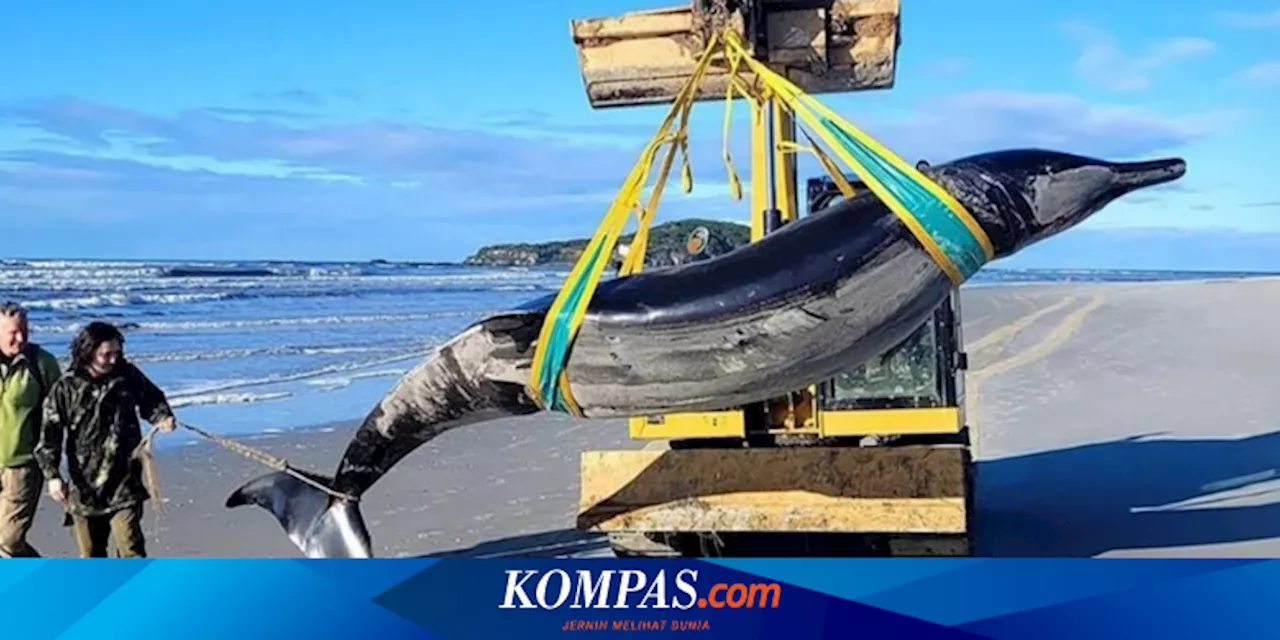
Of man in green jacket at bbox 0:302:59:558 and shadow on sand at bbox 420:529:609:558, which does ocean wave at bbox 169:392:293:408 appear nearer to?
shadow on sand at bbox 420:529:609:558

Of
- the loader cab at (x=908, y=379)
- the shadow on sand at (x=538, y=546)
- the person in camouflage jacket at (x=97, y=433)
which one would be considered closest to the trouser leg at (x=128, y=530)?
the person in camouflage jacket at (x=97, y=433)

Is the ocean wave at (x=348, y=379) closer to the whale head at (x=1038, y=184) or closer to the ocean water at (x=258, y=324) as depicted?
the ocean water at (x=258, y=324)

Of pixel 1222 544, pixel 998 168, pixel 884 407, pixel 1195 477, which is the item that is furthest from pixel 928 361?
pixel 1195 477

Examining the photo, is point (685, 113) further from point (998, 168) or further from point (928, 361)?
point (928, 361)

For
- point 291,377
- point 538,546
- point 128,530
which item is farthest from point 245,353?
point 128,530

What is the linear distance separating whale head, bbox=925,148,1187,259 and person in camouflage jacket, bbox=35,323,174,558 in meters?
3.56

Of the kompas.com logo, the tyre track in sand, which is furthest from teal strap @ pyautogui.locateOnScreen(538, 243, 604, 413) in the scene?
the tyre track in sand

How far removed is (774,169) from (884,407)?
1259 mm

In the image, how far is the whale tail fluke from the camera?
6078 millimetres

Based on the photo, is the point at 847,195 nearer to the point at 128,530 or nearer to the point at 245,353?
the point at 128,530

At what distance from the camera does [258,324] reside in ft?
79.7

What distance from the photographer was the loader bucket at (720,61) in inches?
243

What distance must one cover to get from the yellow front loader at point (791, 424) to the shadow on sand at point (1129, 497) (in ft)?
3.23

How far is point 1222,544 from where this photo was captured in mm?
6645
